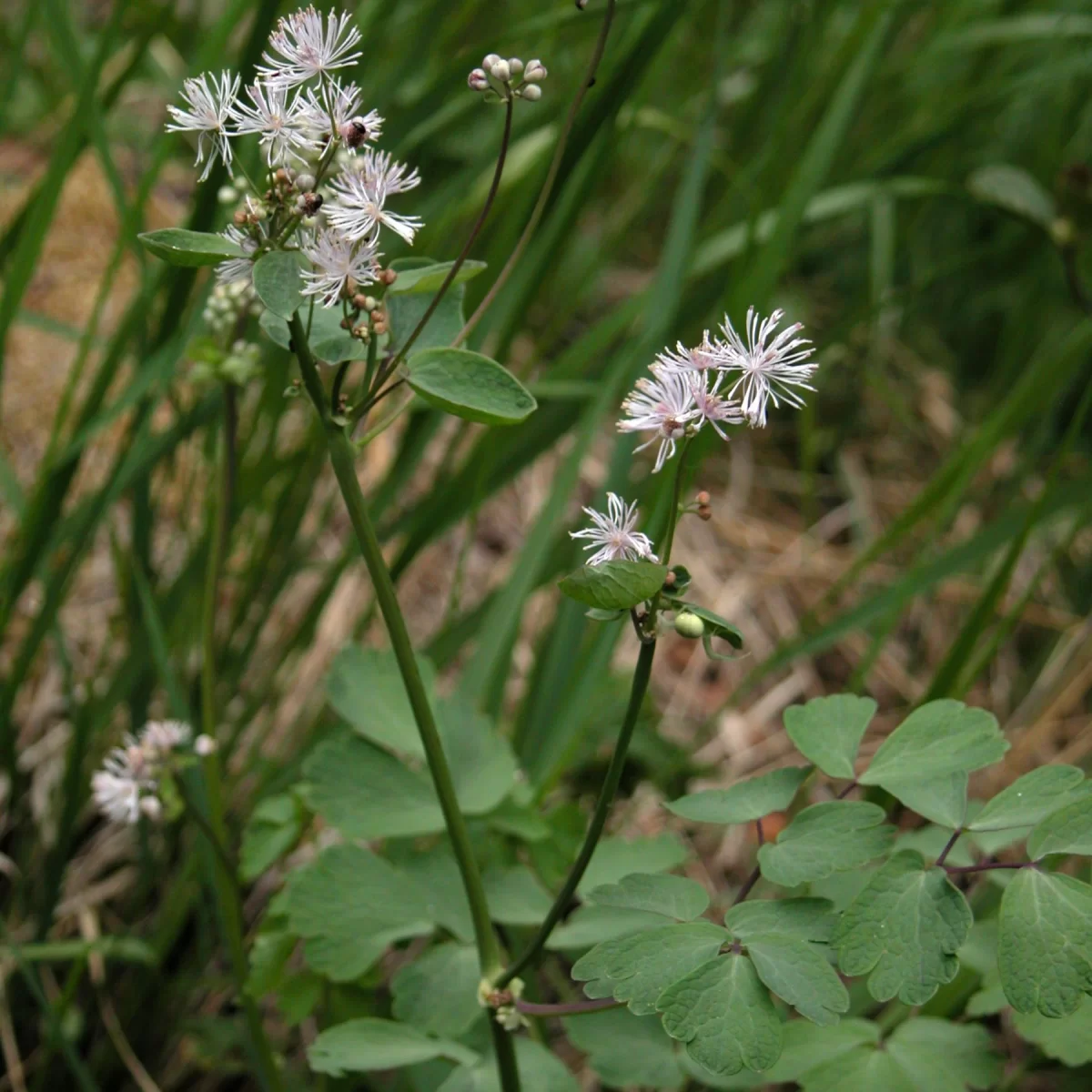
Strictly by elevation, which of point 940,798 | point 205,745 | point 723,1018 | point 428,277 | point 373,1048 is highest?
point 428,277

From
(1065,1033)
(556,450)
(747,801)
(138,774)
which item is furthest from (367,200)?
(556,450)

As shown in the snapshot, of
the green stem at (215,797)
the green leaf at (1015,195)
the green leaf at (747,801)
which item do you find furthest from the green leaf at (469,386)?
the green leaf at (1015,195)

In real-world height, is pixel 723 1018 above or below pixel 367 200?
below

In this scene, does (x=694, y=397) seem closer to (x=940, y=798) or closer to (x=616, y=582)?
(x=616, y=582)

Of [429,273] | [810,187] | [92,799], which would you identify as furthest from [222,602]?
[429,273]

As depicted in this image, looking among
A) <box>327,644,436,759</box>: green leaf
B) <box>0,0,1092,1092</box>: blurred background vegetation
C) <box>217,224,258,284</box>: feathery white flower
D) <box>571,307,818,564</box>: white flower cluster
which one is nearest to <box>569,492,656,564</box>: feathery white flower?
<box>571,307,818,564</box>: white flower cluster
